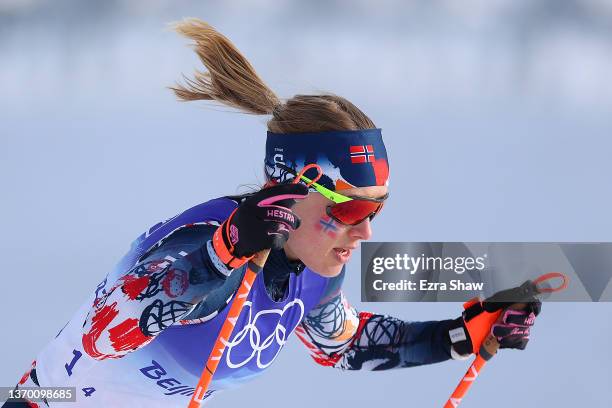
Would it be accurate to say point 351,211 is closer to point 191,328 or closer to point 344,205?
point 344,205

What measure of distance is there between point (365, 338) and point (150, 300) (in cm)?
106

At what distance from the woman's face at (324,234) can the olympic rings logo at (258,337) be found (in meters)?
0.25

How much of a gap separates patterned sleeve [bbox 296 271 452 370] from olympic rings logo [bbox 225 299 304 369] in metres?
0.14

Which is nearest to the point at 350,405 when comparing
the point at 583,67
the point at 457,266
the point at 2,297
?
the point at 457,266

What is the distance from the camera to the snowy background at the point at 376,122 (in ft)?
13.5

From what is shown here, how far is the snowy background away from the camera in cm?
411

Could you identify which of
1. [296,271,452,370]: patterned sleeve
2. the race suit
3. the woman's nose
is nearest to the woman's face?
the woman's nose

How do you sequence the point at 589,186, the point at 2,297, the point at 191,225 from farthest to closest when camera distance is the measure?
the point at 589,186, the point at 2,297, the point at 191,225

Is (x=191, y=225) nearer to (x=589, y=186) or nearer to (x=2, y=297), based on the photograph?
(x=2, y=297)

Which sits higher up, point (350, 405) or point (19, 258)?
point (19, 258)

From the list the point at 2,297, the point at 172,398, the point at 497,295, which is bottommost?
the point at 2,297

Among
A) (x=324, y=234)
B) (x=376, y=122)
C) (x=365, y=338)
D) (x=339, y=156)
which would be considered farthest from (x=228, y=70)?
(x=376, y=122)

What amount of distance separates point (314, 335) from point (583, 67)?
9.16 feet

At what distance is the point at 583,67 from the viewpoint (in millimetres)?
5262
